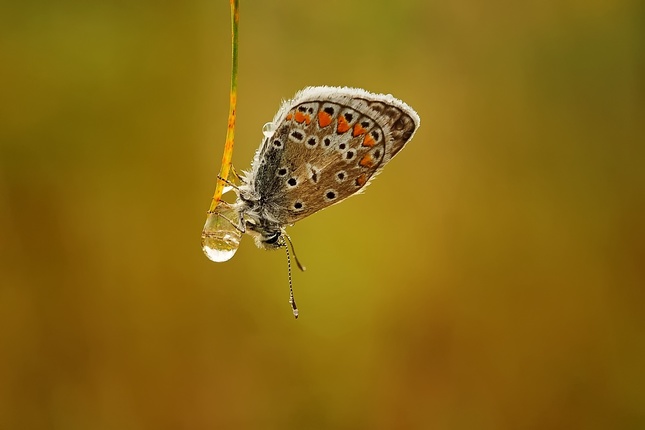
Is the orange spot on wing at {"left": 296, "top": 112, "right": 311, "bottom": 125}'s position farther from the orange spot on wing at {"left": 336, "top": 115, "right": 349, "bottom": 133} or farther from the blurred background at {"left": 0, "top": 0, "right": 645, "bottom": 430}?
the blurred background at {"left": 0, "top": 0, "right": 645, "bottom": 430}

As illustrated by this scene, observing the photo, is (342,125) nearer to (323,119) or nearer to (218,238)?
(323,119)

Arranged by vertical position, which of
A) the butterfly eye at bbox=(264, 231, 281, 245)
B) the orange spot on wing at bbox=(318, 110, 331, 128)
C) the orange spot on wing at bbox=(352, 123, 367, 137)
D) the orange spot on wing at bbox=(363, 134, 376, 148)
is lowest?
the butterfly eye at bbox=(264, 231, 281, 245)

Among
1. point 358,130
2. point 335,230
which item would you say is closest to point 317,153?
point 358,130

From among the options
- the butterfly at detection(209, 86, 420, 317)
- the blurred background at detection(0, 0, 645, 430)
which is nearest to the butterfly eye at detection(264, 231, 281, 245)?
the butterfly at detection(209, 86, 420, 317)

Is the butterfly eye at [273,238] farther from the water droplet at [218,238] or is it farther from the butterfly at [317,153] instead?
the water droplet at [218,238]
